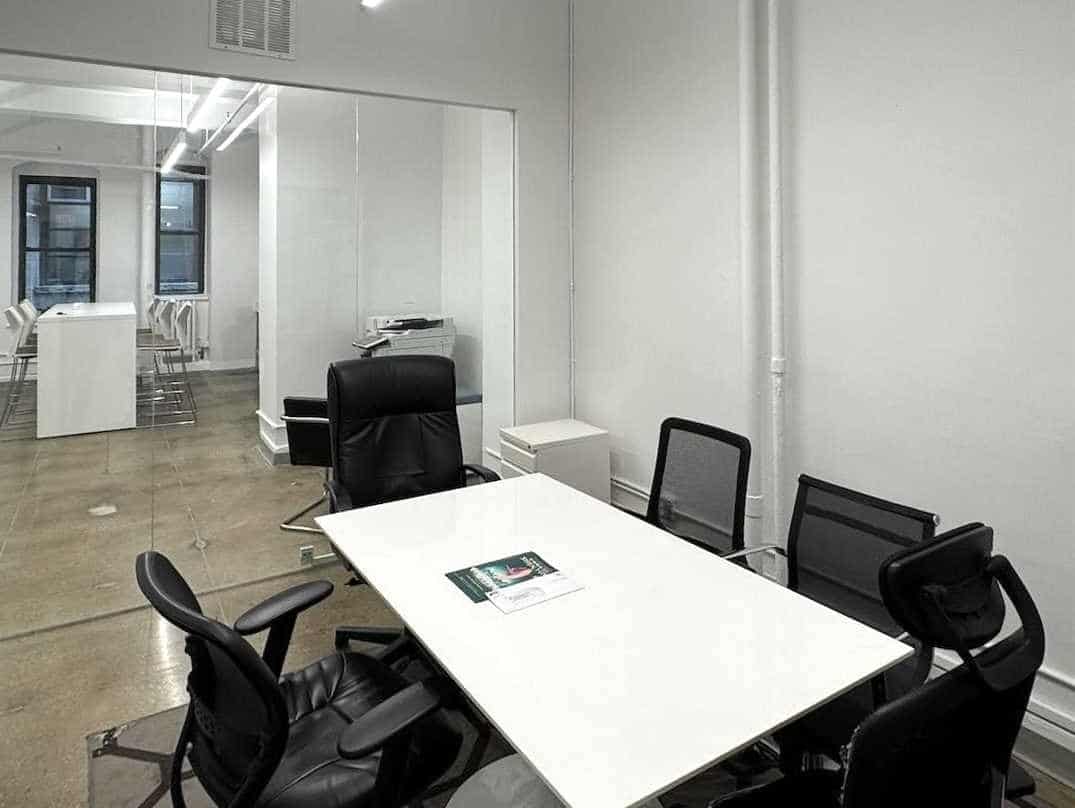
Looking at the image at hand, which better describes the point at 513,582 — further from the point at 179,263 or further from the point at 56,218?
the point at 56,218

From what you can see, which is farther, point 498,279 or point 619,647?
point 498,279

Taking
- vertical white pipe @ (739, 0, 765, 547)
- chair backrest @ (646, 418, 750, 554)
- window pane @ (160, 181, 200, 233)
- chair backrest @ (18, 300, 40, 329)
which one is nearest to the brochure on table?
chair backrest @ (646, 418, 750, 554)

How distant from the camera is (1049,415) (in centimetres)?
225

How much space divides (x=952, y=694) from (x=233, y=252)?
3.92m

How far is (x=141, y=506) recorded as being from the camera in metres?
4.09

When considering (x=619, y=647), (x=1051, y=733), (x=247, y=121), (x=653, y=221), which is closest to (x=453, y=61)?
(x=247, y=121)

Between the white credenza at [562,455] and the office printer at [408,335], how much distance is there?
2.35ft

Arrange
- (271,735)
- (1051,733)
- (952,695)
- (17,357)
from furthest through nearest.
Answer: (17,357) → (1051,733) → (271,735) → (952,695)

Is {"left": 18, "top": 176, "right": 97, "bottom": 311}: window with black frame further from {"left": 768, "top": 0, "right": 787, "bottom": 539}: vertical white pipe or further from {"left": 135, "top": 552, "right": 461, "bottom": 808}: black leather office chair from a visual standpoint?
{"left": 768, "top": 0, "right": 787, "bottom": 539}: vertical white pipe

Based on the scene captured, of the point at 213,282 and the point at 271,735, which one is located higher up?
the point at 213,282

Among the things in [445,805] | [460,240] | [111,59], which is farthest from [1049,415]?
[111,59]

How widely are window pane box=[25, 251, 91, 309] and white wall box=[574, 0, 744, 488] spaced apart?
2.75m

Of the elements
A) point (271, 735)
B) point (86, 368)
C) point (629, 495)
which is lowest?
point (271, 735)

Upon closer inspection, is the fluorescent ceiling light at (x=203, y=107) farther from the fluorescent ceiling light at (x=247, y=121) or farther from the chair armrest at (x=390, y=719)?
the chair armrest at (x=390, y=719)
